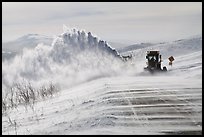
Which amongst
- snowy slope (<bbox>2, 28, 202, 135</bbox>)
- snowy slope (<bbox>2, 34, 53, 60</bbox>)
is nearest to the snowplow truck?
snowy slope (<bbox>2, 28, 202, 135</bbox>)

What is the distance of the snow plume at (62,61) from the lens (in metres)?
13.3

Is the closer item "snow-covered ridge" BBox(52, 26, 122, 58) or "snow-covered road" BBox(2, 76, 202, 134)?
"snow-covered road" BBox(2, 76, 202, 134)

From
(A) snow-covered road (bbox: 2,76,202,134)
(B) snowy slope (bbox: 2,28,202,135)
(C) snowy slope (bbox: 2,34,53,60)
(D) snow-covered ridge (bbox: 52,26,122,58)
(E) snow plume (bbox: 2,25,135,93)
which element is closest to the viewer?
(A) snow-covered road (bbox: 2,76,202,134)

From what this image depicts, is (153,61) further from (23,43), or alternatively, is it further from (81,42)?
(23,43)

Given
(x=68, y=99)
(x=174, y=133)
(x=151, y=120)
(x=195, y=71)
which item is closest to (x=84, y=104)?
(x=68, y=99)

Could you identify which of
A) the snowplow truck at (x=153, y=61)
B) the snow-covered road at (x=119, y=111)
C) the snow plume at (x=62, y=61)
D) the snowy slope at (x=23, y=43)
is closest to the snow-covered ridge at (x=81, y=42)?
the snow plume at (x=62, y=61)

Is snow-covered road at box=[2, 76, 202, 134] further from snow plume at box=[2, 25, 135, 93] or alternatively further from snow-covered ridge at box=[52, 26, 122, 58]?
snow-covered ridge at box=[52, 26, 122, 58]

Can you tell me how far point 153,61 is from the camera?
1802cm

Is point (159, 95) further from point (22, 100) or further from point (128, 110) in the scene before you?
point (22, 100)

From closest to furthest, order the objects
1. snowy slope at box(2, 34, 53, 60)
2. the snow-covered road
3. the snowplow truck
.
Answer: the snow-covered road < snowy slope at box(2, 34, 53, 60) < the snowplow truck

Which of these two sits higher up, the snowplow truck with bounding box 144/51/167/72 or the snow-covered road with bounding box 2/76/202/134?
the snowplow truck with bounding box 144/51/167/72

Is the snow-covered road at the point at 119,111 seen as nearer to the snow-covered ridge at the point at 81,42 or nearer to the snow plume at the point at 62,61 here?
the snow plume at the point at 62,61

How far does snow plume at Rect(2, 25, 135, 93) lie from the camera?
13273 mm

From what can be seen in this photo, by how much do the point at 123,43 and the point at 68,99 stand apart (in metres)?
2.37
